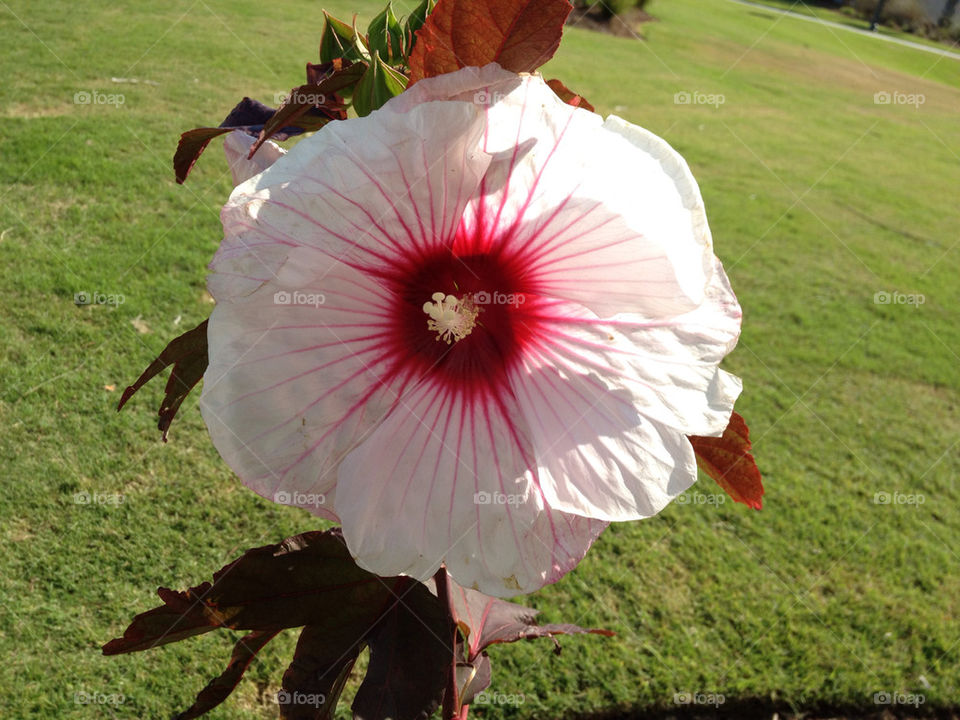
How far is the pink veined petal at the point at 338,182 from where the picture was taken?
22.7 inches

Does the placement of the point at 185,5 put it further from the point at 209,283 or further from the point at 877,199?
the point at 209,283

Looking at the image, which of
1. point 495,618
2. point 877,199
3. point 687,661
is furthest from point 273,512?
point 877,199

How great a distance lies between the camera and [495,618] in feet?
4.43

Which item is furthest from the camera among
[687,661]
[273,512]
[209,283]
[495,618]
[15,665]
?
[273,512]

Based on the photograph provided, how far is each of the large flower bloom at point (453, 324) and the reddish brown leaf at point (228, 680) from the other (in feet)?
1.74

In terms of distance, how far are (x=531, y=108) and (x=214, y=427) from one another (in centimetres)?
36
